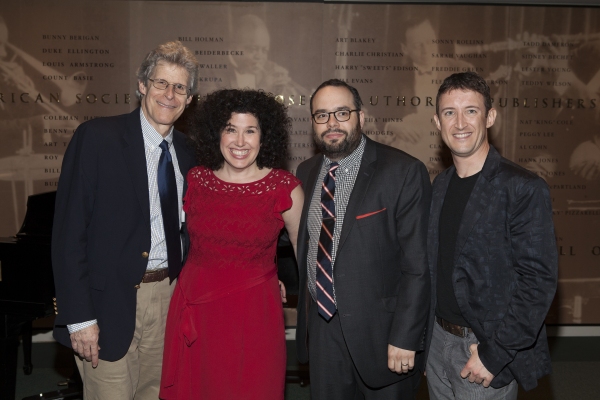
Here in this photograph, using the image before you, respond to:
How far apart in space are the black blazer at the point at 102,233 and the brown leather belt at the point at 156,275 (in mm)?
80

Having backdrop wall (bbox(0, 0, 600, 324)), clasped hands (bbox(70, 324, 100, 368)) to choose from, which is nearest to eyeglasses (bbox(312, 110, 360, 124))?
clasped hands (bbox(70, 324, 100, 368))

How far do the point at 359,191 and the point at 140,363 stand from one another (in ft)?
4.33

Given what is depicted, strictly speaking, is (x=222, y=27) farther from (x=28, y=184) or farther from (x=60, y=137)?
(x=28, y=184)

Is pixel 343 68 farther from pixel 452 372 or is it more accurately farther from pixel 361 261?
pixel 452 372

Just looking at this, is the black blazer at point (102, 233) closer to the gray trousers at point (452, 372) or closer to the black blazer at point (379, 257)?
the black blazer at point (379, 257)

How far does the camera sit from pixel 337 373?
2.49 m

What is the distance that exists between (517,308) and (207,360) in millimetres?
1340

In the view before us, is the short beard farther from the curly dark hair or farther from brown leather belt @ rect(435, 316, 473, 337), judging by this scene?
brown leather belt @ rect(435, 316, 473, 337)

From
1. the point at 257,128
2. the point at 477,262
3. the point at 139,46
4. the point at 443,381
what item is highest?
the point at 139,46

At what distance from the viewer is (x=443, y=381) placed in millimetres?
2357

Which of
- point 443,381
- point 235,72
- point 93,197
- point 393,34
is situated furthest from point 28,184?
point 443,381

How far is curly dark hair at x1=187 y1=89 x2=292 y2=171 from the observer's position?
2.65m

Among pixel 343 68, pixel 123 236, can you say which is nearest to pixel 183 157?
pixel 123 236

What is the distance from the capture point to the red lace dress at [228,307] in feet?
8.17
